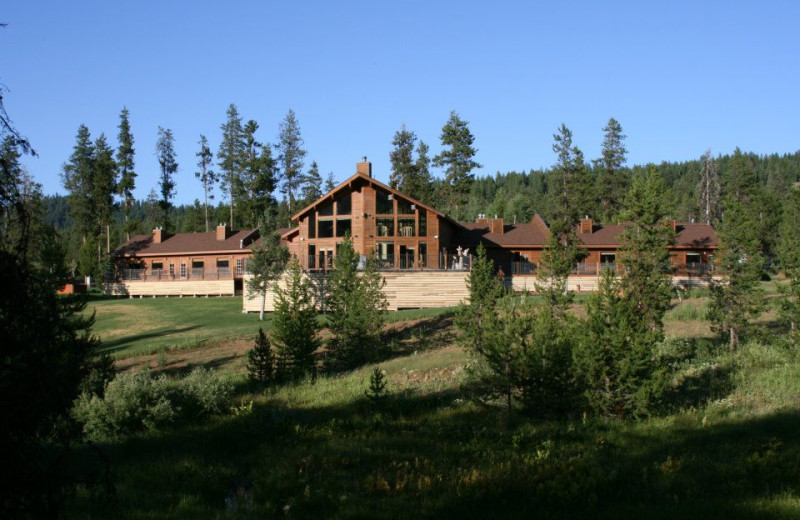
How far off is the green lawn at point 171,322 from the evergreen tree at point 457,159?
90.8 ft

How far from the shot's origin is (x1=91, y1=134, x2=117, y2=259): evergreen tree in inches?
2549

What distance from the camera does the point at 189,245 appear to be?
58.8 metres

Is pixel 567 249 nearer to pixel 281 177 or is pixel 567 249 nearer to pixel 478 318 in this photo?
pixel 478 318

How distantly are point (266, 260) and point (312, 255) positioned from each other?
5593 mm

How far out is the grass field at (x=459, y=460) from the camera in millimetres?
9711

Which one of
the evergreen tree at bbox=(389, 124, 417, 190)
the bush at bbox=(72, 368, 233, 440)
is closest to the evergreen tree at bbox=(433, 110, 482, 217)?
the evergreen tree at bbox=(389, 124, 417, 190)

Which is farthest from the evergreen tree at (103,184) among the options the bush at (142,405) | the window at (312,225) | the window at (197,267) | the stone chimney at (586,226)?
the bush at (142,405)

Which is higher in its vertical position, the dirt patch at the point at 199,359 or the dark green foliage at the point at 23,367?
the dark green foliage at the point at 23,367

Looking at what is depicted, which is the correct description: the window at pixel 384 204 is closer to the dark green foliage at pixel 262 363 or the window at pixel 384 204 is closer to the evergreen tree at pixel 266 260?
the evergreen tree at pixel 266 260

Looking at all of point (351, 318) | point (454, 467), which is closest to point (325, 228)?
point (351, 318)

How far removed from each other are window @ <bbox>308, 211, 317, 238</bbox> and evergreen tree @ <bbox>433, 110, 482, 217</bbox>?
2674cm

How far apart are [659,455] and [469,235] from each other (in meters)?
38.2

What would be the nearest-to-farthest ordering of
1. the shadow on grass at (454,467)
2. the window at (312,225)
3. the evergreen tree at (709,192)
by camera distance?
the shadow on grass at (454,467) < the window at (312,225) < the evergreen tree at (709,192)

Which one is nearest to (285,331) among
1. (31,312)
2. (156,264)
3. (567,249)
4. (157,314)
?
(31,312)
